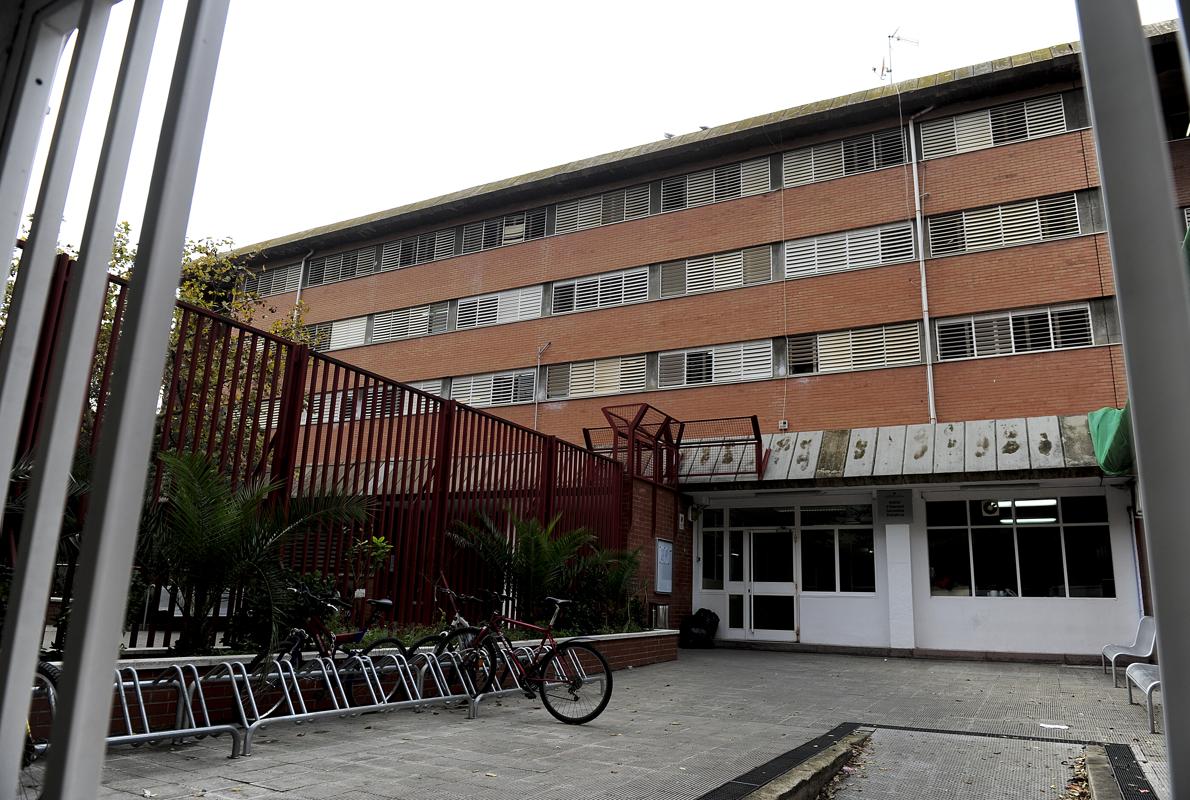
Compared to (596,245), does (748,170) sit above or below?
above

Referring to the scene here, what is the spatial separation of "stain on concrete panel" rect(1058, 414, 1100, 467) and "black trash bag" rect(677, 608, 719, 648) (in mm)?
7327

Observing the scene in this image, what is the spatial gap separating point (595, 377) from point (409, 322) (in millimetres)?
7261

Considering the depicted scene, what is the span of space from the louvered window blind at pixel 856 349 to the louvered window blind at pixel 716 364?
28.5 inches

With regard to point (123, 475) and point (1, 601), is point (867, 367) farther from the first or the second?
point (123, 475)

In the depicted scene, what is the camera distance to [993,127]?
18938mm

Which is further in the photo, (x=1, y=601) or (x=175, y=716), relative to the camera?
(x=175, y=716)

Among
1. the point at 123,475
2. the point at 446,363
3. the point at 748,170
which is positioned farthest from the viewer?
the point at 446,363

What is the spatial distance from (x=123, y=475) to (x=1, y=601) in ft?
15.3

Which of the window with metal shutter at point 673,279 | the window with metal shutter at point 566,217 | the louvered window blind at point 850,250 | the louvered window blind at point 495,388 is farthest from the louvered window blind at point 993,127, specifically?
the louvered window blind at point 495,388

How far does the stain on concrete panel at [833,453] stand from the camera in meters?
16.0

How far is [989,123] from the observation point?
749 inches

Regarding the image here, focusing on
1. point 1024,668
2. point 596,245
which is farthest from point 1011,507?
point 596,245

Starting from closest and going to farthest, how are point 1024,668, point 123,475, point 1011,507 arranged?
point 123,475, point 1024,668, point 1011,507

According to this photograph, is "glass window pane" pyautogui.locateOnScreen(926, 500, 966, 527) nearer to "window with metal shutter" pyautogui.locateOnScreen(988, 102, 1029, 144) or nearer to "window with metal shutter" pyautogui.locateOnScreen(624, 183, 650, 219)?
"window with metal shutter" pyautogui.locateOnScreen(988, 102, 1029, 144)
